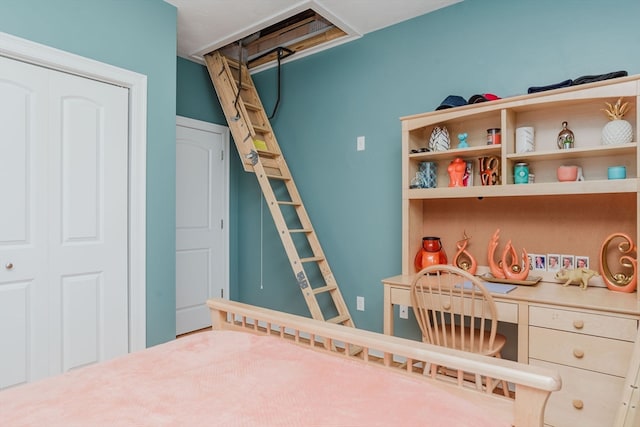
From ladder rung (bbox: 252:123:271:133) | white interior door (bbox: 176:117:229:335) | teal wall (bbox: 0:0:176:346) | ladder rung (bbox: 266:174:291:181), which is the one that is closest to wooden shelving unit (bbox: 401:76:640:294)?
ladder rung (bbox: 266:174:291:181)

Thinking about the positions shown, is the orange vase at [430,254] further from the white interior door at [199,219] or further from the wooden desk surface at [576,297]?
the white interior door at [199,219]

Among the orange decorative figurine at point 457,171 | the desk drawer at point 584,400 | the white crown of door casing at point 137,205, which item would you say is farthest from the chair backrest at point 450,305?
the white crown of door casing at point 137,205

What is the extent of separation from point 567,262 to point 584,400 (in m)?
0.80

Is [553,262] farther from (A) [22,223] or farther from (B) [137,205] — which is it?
(A) [22,223]

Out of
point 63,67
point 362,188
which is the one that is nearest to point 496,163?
point 362,188

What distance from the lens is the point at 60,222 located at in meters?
2.30

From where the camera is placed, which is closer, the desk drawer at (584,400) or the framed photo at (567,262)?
the desk drawer at (584,400)

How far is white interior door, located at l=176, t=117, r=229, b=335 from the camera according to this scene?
3672 millimetres

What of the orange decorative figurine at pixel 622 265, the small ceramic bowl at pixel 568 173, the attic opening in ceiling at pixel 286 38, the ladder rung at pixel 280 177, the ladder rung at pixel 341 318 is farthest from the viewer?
the ladder rung at pixel 280 177

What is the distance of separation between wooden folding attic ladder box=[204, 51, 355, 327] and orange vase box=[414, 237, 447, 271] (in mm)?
825

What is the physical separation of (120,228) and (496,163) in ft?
8.03

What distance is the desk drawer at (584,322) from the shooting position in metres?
1.73

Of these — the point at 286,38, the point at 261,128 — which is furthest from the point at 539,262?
the point at 286,38

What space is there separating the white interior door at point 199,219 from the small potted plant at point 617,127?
318cm
